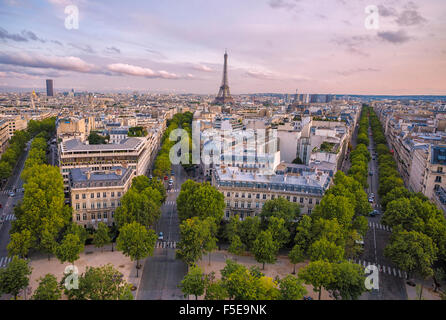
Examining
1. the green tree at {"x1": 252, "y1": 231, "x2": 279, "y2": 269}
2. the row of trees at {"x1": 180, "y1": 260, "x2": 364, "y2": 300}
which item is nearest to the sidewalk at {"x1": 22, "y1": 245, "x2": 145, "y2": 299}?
the row of trees at {"x1": 180, "y1": 260, "x2": 364, "y2": 300}

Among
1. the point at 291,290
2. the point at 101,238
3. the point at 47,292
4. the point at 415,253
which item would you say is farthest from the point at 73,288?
the point at 415,253

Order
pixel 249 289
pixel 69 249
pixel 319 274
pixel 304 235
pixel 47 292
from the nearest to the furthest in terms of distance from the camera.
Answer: pixel 47 292, pixel 249 289, pixel 319 274, pixel 69 249, pixel 304 235

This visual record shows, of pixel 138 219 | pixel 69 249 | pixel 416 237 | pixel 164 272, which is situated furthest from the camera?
pixel 138 219

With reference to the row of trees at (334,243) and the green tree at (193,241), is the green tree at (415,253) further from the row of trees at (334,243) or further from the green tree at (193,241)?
the green tree at (193,241)

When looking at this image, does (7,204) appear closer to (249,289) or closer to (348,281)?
(249,289)

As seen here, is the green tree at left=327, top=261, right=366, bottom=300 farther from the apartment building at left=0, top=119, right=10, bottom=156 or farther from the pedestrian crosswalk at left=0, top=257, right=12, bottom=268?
the apartment building at left=0, top=119, right=10, bottom=156
